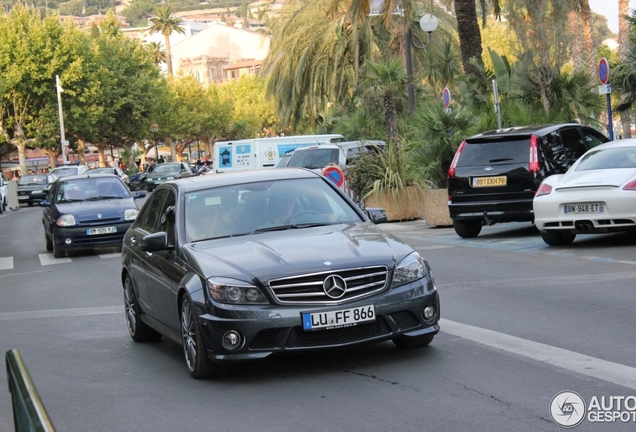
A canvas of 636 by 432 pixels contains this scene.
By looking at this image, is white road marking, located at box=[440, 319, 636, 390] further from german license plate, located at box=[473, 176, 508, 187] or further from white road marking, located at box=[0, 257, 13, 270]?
white road marking, located at box=[0, 257, 13, 270]

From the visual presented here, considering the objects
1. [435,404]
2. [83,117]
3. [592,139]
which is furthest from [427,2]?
[83,117]

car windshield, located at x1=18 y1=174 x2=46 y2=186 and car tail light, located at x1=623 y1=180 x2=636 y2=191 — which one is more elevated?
car tail light, located at x1=623 y1=180 x2=636 y2=191

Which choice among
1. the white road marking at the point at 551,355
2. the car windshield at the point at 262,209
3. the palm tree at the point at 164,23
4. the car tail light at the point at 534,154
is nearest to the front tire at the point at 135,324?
the car windshield at the point at 262,209

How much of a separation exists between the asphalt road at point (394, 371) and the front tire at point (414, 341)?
0.10 m

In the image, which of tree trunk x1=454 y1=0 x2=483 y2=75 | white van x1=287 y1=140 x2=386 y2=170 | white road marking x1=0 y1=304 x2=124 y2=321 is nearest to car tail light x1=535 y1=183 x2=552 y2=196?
white road marking x1=0 y1=304 x2=124 y2=321

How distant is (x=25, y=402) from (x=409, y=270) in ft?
16.0

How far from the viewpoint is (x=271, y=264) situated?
7238mm

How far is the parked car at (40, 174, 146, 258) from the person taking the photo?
20531 millimetres

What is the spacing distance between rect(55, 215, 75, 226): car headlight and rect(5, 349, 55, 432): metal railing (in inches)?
694

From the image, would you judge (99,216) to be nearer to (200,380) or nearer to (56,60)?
(200,380)

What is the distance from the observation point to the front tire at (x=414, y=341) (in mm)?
7814

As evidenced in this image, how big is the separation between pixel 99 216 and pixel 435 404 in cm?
1540

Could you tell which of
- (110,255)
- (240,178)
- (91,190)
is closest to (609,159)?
(240,178)

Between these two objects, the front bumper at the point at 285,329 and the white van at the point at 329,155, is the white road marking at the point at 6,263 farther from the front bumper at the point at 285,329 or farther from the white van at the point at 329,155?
the front bumper at the point at 285,329
